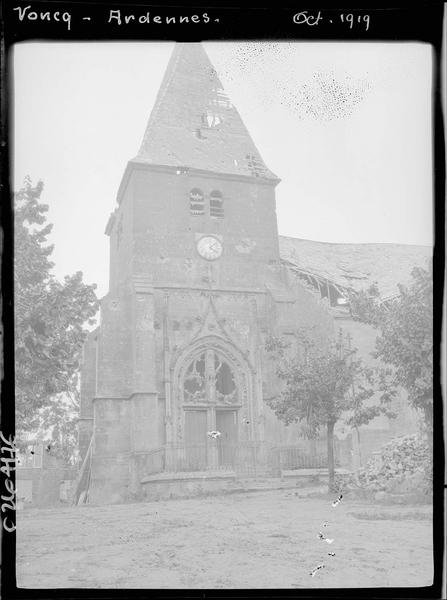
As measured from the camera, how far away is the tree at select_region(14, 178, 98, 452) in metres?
8.84

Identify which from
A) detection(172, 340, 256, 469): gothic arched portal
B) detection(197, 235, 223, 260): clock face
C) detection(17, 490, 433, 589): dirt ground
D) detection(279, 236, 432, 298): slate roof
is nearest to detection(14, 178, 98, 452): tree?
detection(17, 490, 433, 589): dirt ground

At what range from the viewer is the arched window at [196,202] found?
45.3 feet

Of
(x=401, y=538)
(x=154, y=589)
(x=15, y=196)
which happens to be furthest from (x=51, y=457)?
(x=401, y=538)

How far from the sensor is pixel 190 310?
1360cm

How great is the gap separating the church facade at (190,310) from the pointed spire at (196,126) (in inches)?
1.8

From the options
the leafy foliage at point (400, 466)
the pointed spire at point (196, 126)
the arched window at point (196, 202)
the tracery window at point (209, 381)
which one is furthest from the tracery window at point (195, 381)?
the pointed spire at point (196, 126)

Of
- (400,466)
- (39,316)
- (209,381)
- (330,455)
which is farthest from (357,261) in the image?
(39,316)

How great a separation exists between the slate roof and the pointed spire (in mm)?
1966

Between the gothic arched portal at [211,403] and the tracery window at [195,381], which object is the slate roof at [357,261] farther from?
the tracery window at [195,381]

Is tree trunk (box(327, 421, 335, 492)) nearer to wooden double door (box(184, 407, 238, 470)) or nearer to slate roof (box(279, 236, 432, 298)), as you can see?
wooden double door (box(184, 407, 238, 470))

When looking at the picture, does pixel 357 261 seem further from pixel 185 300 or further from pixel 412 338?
pixel 185 300

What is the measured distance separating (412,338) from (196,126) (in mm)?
7164
